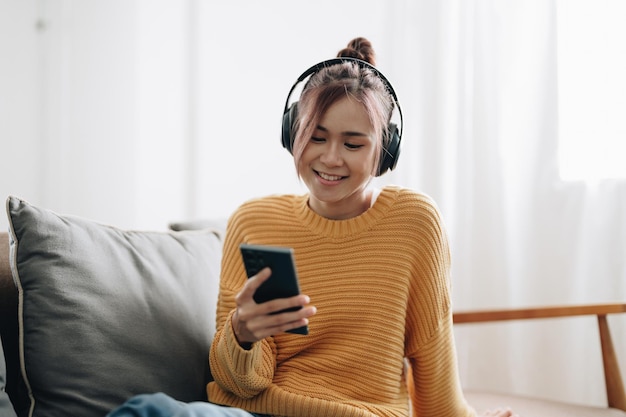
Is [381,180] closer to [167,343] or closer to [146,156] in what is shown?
[146,156]

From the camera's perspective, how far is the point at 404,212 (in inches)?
51.4

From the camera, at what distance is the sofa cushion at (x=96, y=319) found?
1.11 metres

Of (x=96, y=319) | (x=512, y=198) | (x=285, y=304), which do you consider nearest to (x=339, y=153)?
(x=285, y=304)

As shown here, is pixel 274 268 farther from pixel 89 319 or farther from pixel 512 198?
pixel 512 198

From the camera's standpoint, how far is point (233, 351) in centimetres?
114

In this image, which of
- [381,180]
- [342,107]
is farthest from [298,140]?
[381,180]

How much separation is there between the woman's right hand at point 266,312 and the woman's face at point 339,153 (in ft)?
0.96

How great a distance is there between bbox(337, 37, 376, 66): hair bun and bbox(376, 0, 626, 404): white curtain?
0.85m

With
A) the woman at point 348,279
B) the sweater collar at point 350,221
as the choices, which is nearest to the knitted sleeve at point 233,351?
the woman at point 348,279

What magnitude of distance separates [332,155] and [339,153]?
18 millimetres

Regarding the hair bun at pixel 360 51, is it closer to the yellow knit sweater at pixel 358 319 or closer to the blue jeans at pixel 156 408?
the yellow knit sweater at pixel 358 319

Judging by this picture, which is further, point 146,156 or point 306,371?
point 146,156

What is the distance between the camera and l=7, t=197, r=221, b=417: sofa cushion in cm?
111

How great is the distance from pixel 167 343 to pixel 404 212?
521 millimetres
